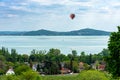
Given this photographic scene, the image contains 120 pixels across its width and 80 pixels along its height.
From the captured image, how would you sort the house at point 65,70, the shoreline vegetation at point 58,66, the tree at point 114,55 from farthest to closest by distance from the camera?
the house at point 65,70 → the shoreline vegetation at point 58,66 → the tree at point 114,55

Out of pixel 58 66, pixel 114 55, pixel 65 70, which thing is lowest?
pixel 65 70

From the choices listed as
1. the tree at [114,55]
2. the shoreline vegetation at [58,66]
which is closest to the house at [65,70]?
the shoreline vegetation at [58,66]

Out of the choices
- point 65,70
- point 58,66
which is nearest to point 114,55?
point 58,66

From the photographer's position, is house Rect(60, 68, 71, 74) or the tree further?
house Rect(60, 68, 71, 74)

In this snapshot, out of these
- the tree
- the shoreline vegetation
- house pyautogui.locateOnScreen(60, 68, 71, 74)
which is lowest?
house pyautogui.locateOnScreen(60, 68, 71, 74)

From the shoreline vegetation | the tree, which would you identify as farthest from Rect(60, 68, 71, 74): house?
the tree

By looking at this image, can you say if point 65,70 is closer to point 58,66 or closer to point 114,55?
point 58,66

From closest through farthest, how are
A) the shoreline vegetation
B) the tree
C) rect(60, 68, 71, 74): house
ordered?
1. the tree
2. the shoreline vegetation
3. rect(60, 68, 71, 74): house

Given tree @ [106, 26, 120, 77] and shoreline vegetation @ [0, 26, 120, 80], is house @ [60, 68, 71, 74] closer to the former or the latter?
shoreline vegetation @ [0, 26, 120, 80]

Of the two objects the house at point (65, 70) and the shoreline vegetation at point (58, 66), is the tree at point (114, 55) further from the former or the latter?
the house at point (65, 70)

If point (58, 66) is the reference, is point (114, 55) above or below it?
above
